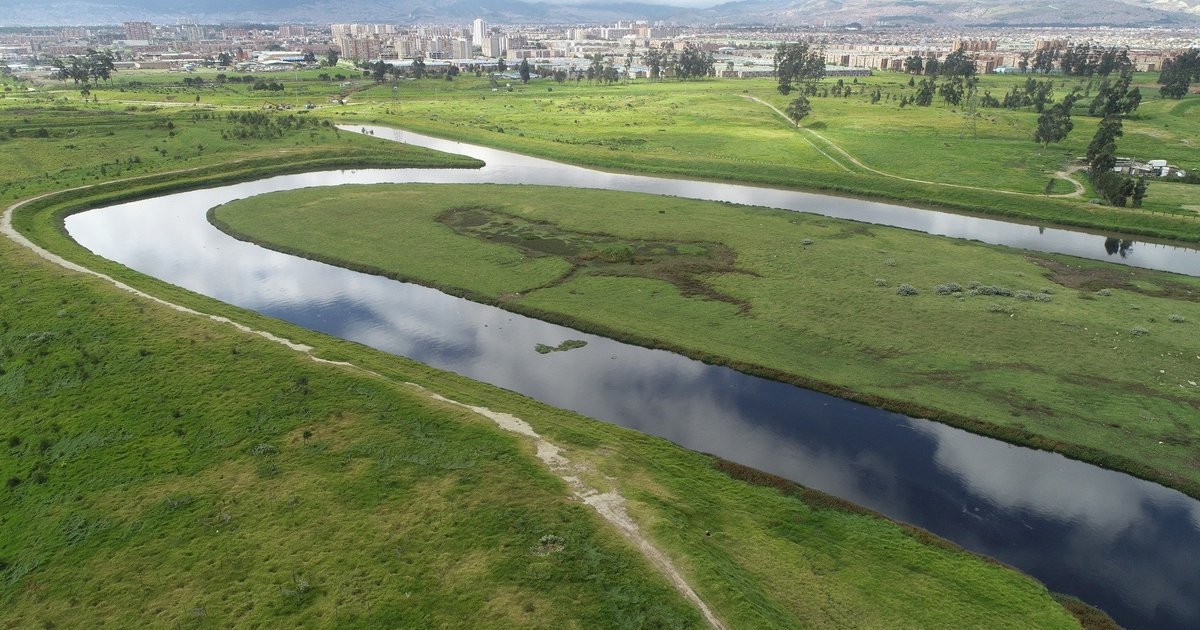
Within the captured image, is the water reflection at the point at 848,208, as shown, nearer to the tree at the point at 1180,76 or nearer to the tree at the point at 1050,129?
the tree at the point at 1050,129

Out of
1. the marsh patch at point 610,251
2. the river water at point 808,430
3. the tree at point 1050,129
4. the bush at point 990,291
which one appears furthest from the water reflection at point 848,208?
the tree at point 1050,129

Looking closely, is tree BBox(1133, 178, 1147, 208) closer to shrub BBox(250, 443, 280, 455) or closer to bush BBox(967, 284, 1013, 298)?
bush BBox(967, 284, 1013, 298)

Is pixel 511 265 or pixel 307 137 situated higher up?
pixel 307 137

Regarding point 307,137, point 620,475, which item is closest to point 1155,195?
point 620,475

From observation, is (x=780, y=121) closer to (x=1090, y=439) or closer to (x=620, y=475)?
(x=1090, y=439)

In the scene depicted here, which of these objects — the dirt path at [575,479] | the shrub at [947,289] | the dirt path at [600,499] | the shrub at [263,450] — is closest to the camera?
the dirt path at [600,499]
